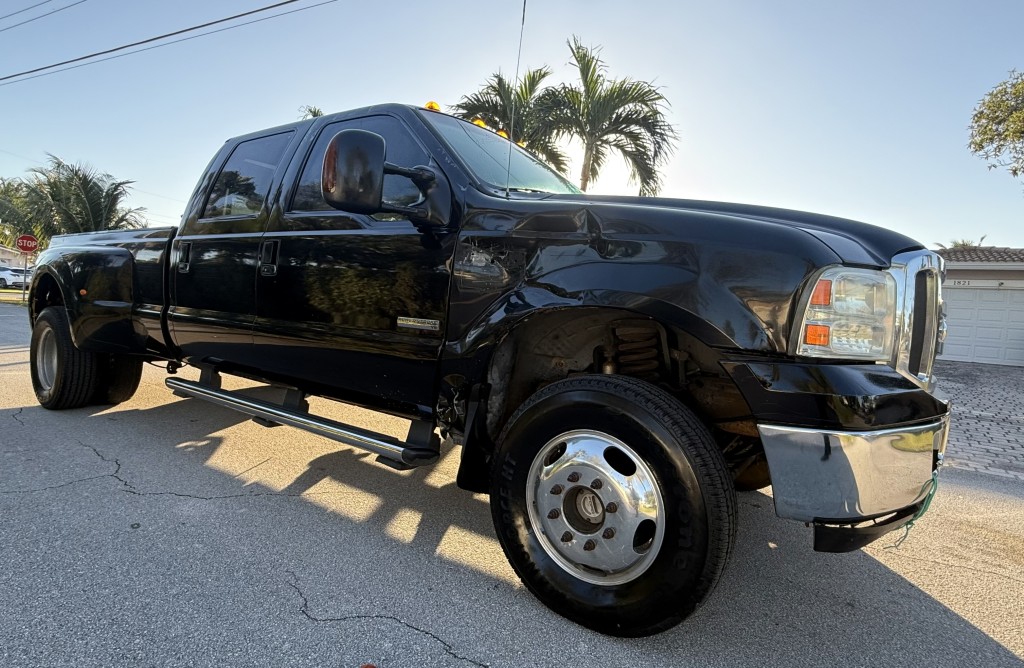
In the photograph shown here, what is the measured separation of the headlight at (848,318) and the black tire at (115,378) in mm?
4850

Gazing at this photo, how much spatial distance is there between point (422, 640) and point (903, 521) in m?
1.62

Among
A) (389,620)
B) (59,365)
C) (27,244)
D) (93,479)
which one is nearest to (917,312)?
(389,620)

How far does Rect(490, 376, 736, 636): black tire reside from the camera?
6.30ft

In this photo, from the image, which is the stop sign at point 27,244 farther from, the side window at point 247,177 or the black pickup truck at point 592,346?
the black pickup truck at point 592,346

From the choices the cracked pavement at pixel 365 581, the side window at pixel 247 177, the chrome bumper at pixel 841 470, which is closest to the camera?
the chrome bumper at pixel 841 470

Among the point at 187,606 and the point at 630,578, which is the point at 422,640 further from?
the point at 187,606

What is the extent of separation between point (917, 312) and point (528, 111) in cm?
836

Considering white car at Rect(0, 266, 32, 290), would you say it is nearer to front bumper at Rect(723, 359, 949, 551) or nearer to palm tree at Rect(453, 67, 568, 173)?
palm tree at Rect(453, 67, 568, 173)

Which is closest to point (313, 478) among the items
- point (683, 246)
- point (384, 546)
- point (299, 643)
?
point (384, 546)

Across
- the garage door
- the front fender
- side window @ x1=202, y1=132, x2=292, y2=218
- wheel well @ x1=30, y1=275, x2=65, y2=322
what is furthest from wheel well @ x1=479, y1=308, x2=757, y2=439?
the garage door

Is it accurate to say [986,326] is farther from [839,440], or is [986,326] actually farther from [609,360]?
[839,440]

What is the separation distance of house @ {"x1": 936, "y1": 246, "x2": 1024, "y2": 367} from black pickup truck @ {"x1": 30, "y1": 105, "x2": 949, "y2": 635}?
15.5 metres

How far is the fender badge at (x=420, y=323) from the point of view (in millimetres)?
2576

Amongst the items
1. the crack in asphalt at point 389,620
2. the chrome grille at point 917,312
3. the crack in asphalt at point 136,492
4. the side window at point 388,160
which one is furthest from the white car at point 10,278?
the chrome grille at point 917,312
